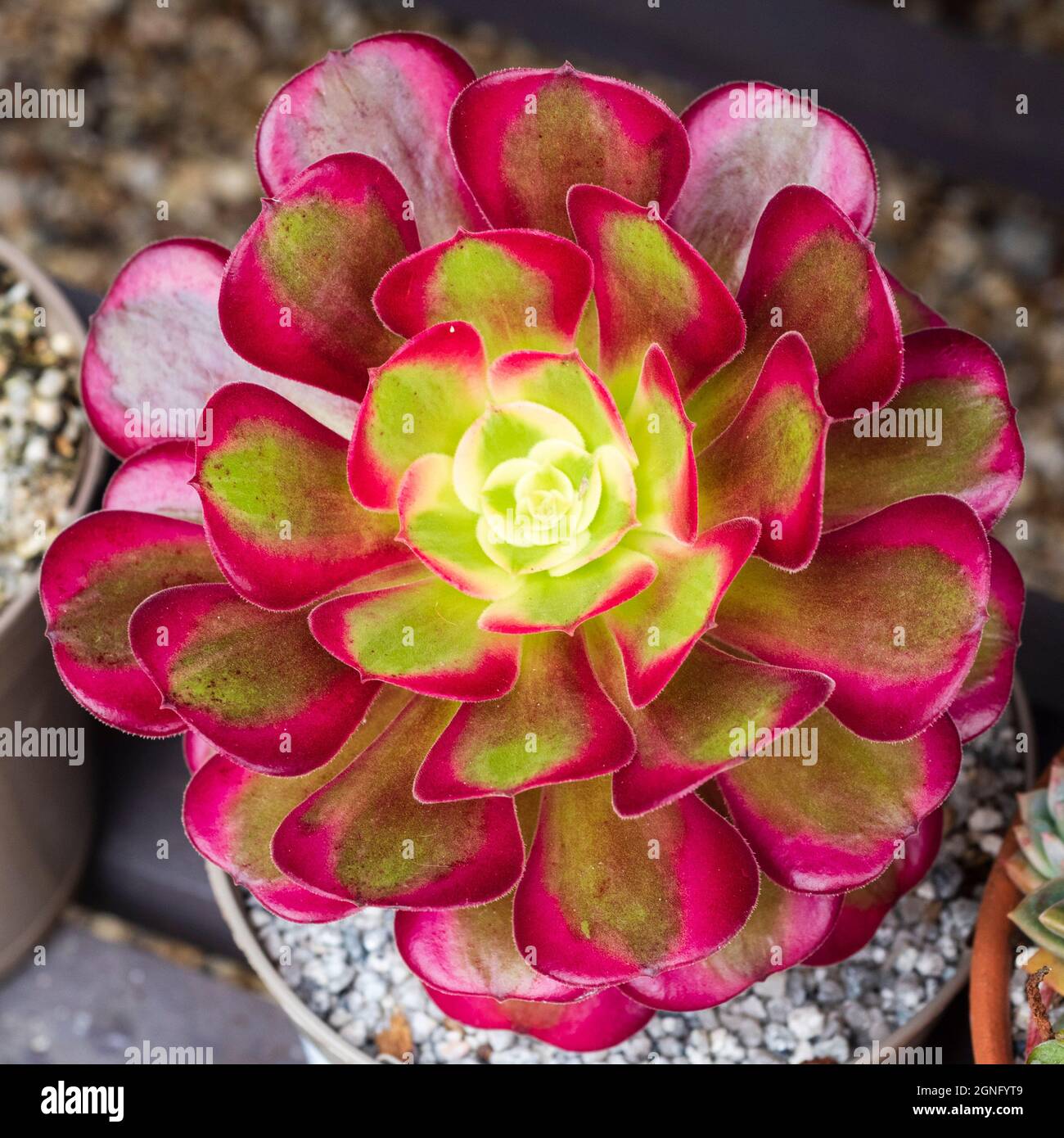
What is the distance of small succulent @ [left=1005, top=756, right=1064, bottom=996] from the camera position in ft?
2.19

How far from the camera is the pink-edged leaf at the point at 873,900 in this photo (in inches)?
26.0

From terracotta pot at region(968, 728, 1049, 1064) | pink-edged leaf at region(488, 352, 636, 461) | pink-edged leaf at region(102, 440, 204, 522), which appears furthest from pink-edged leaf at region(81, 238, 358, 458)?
terracotta pot at region(968, 728, 1049, 1064)

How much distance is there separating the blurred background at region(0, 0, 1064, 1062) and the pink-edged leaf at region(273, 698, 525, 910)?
44cm

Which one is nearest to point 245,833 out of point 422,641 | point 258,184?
point 422,641

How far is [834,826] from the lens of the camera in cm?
58

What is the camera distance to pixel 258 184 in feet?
5.32

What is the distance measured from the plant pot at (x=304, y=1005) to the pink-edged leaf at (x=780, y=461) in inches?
12.2

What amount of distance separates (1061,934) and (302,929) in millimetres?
394

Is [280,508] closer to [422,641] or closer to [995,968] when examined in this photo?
[422,641]

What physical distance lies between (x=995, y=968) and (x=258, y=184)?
4.08 ft

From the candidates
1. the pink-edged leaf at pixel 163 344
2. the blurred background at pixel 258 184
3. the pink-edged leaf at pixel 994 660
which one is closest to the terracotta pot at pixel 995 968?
the pink-edged leaf at pixel 994 660
